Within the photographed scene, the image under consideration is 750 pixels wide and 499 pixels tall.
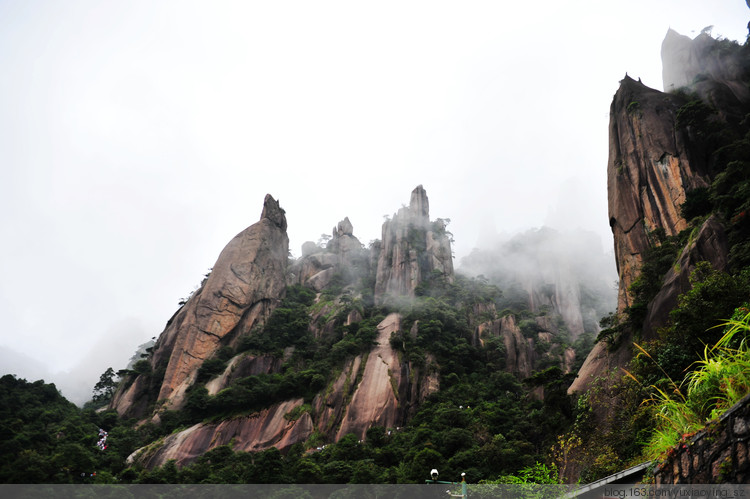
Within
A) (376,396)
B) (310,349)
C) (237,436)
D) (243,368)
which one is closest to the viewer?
(237,436)

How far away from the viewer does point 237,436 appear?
37906 millimetres

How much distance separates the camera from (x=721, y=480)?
153 inches

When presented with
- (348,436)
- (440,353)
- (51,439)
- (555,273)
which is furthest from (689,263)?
(555,273)

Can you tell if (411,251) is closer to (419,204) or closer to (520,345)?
(419,204)

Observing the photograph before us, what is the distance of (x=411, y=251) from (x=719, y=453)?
61277 millimetres

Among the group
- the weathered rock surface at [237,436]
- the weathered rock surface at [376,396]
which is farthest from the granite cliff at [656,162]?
the weathered rock surface at [237,436]

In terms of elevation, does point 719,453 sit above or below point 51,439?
above

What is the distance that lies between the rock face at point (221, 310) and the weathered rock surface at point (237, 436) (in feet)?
20.8

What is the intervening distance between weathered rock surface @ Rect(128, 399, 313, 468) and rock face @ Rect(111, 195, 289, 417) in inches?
250

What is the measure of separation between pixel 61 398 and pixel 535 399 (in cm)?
4283

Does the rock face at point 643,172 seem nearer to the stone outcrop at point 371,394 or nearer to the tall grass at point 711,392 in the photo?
the tall grass at point 711,392

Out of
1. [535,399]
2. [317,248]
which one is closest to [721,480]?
[535,399]

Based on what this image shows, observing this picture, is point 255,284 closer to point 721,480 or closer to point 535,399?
point 535,399

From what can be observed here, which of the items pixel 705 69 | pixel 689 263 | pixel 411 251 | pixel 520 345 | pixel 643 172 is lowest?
pixel 689 263
